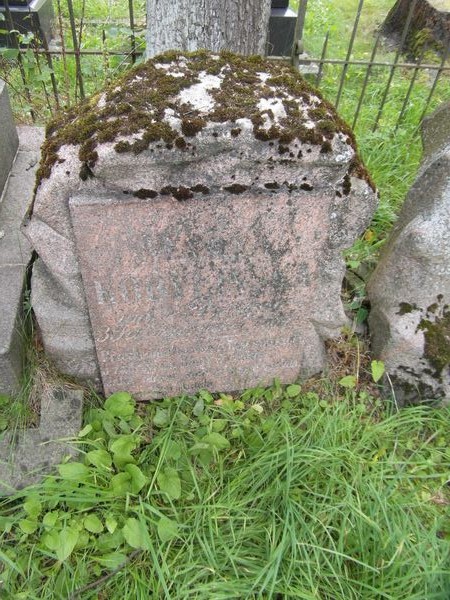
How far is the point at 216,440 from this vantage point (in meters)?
1.90

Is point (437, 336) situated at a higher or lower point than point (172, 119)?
lower

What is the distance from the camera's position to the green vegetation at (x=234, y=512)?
162 cm

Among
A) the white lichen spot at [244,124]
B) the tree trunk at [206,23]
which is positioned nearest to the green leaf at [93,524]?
the white lichen spot at [244,124]

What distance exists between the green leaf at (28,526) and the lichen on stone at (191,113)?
3.69ft

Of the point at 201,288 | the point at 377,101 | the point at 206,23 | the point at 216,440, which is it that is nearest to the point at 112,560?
the point at 216,440

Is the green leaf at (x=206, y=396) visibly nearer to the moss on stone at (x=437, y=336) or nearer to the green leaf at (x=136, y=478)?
the green leaf at (x=136, y=478)

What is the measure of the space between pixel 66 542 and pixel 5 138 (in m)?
1.95

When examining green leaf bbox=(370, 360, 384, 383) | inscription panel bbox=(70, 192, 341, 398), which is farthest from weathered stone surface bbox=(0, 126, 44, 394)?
green leaf bbox=(370, 360, 384, 383)

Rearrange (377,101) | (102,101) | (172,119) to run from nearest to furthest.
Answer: (172,119) < (102,101) < (377,101)

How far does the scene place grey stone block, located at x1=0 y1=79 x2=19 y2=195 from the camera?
8.16 feet

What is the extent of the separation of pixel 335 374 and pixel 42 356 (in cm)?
128

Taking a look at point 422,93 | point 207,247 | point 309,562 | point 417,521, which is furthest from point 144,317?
point 422,93

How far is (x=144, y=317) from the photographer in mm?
1862

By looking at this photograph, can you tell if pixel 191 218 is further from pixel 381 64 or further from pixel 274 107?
pixel 381 64
